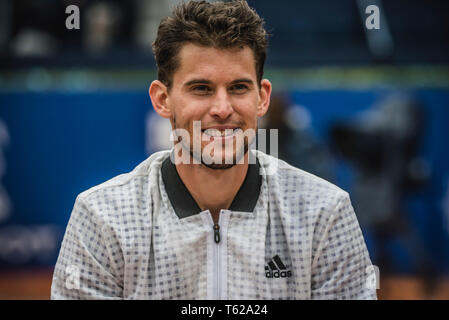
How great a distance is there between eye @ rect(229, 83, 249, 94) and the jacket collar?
1.20ft

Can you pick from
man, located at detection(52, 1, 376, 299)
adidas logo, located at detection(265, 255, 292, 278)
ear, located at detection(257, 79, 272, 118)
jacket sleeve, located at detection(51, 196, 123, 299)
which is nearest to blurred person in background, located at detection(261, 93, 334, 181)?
ear, located at detection(257, 79, 272, 118)

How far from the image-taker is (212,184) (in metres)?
2.57

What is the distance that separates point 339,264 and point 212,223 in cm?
51

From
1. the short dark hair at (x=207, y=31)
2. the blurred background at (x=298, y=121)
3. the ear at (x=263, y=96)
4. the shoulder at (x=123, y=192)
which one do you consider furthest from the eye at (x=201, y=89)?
the blurred background at (x=298, y=121)

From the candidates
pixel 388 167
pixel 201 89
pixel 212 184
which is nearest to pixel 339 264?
pixel 212 184

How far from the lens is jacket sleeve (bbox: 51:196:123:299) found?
234cm

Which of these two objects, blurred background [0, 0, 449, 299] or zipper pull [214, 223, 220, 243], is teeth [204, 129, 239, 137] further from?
blurred background [0, 0, 449, 299]

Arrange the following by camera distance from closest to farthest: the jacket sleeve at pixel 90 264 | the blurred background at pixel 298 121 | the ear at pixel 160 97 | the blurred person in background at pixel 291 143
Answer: the jacket sleeve at pixel 90 264 < the ear at pixel 160 97 < the blurred person in background at pixel 291 143 < the blurred background at pixel 298 121

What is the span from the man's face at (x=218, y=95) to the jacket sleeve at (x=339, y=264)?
45cm

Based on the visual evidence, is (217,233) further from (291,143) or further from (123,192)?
(291,143)

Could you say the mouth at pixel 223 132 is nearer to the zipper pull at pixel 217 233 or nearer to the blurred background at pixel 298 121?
the zipper pull at pixel 217 233

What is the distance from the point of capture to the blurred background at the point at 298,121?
6.31 meters
